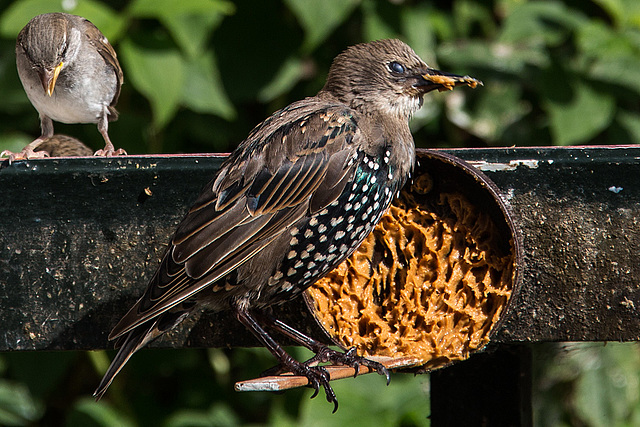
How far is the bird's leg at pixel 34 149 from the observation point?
2.77 meters

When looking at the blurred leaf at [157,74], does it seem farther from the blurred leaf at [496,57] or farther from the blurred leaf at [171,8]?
the blurred leaf at [496,57]

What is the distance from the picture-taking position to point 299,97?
4176 mm

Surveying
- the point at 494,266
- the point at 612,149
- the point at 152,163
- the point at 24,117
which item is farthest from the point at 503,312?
the point at 24,117

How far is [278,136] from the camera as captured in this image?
2414 mm

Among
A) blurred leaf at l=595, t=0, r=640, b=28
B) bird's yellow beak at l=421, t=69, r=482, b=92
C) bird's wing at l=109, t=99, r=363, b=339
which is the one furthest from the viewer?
blurred leaf at l=595, t=0, r=640, b=28

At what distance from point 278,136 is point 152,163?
1.47ft

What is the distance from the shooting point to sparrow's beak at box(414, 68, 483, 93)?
2.56 metres

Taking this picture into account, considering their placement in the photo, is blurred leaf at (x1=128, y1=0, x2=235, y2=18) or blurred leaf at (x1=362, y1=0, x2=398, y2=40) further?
blurred leaf at (x1=362, y1=0, x2=398, y2=40)

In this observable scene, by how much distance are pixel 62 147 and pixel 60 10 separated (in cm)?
53

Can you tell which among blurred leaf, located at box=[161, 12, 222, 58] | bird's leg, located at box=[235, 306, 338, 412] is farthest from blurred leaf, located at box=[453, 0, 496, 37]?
bird's leg, located at box=[235, 306, 338, 412]

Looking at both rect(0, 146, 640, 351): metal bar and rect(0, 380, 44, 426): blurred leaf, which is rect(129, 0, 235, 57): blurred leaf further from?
rect(0, 380, 44, 426): blurred leaf

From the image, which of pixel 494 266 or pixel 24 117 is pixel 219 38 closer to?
pixel 24 117

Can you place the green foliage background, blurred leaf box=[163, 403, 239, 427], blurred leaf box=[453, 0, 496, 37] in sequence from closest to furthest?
1. the green foliage background
2. blurred leaf box=[163, 403, 239, 427]
3. blurred leaf box=[453, 0, 496, 37]

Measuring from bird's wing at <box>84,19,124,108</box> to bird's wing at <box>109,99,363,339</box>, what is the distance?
1.02 metres
